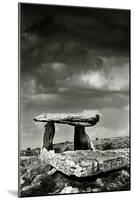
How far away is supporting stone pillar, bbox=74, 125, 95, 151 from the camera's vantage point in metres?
5.93

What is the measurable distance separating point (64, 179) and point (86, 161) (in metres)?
0.32

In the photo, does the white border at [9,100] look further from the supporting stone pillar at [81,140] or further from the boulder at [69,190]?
the supporting stone pillar at [81,140]

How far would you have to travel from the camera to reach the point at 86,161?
5.90m

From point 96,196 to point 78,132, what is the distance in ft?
2.43

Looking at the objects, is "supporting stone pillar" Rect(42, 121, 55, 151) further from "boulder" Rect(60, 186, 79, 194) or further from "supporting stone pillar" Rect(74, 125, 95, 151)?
"boulder" Rect(60, 186, 79, 194)

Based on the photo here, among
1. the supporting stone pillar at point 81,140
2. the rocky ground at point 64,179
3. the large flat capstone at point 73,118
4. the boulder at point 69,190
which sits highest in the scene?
the large flat capstone at point 73,118

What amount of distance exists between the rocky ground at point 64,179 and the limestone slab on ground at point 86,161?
0.15 ft

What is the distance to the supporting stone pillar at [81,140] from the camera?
19.4 feet

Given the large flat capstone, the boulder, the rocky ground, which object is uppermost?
the large flat capstone

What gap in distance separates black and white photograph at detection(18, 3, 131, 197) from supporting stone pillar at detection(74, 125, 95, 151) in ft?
0.04

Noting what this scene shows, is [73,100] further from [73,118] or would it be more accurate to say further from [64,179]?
[64,179]

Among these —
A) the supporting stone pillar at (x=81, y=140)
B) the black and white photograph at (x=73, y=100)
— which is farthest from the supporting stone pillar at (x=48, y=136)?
the supporting stone pillar at (x=81, y=140)

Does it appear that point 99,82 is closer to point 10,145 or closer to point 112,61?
point 112,61

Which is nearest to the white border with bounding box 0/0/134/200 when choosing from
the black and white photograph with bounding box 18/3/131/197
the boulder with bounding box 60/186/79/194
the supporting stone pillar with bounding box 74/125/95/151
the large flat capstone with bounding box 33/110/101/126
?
the boulder with bounding box 60/186/79/194
